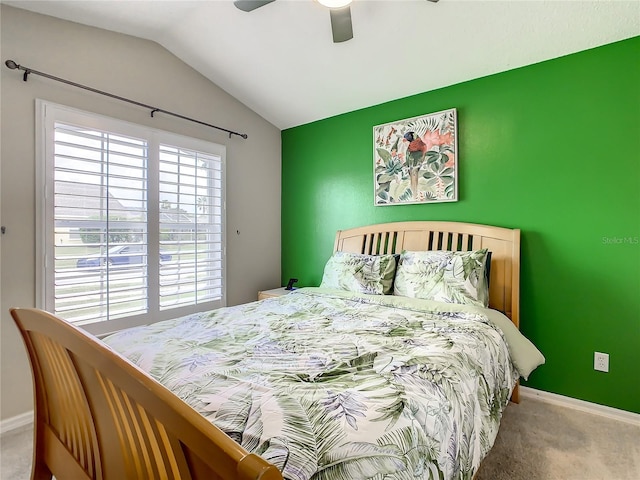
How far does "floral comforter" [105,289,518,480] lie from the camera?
0.83 metres

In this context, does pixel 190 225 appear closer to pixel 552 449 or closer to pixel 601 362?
pixel 552 449

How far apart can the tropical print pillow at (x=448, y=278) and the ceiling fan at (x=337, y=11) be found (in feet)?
5.23

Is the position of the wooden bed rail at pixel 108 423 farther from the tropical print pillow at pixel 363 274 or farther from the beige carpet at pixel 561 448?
the tropical print pillow at pixel 363 274

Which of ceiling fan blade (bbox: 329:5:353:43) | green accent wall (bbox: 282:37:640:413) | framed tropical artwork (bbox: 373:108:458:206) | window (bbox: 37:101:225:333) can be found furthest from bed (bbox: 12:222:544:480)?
ceiling fan blade (bbox: 329:5:353:43)

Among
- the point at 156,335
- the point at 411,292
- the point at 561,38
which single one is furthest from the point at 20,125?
the point at 561,38

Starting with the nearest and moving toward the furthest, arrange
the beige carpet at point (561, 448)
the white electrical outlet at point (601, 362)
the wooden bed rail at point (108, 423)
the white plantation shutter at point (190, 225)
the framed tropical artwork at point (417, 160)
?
the wooden bed rail at point (108, 423)
the beige carpet at point (561, 448)
the white electrical outlet at point (601, 362)
the framed tropical artwork at point (417, 160)
the white plantation shutter at point (190, 225)

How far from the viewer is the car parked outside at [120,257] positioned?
7.93 ft

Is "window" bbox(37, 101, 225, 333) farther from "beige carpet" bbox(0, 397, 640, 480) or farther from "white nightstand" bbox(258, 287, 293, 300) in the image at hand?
"beige carpet" bbox(0, 397, 640, 480)

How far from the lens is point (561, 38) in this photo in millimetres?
2203

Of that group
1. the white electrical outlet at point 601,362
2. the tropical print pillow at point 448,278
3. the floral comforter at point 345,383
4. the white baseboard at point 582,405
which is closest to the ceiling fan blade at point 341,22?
the tropical print pillow at point 448,278

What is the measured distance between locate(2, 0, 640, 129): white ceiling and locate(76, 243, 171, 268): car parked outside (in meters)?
1.69

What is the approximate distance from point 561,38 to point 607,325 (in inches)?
76.4

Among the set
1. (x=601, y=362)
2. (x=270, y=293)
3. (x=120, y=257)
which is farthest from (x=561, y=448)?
(x=120, y=257)

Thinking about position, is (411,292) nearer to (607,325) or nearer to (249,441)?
(607,325)
